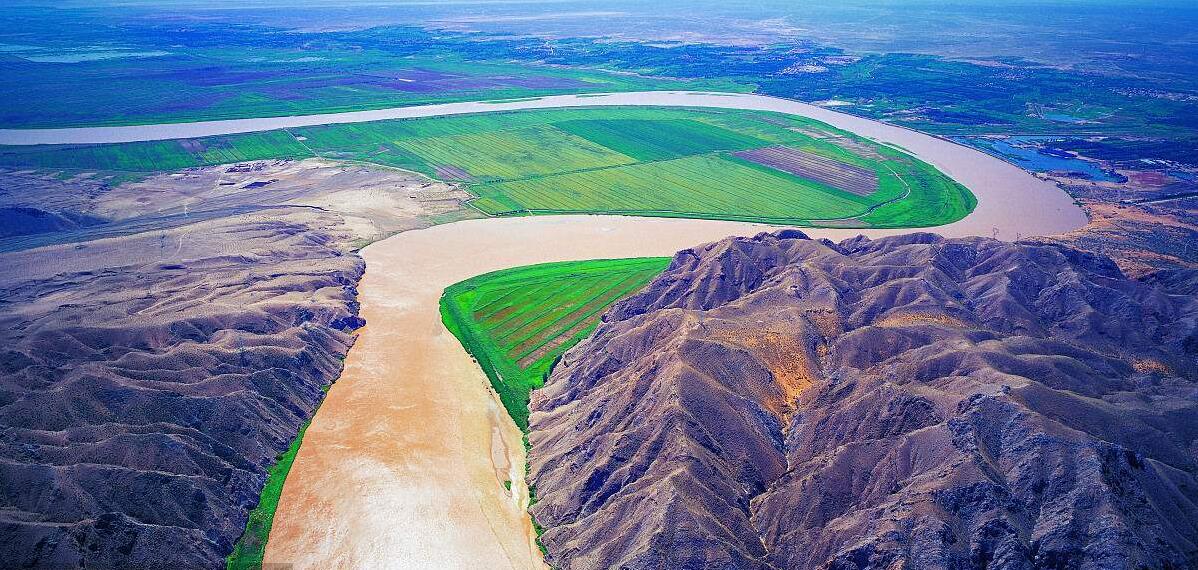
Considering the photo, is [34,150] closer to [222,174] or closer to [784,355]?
[222,174]

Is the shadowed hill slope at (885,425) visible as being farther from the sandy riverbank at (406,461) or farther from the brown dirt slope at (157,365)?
the brown dirt slope at (157,365)

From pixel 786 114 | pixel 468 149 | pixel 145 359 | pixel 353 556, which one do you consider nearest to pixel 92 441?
pixel 145 359

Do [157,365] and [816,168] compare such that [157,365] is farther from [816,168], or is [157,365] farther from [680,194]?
[816,168]

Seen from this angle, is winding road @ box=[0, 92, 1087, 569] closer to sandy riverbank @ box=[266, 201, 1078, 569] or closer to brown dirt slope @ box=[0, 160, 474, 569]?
sandy riverbank @ box=[266, 201, 1078, 569]

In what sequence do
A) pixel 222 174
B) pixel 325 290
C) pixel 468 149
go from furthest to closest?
pixel 468 149 → pixel 222 174 → pixel 325 290

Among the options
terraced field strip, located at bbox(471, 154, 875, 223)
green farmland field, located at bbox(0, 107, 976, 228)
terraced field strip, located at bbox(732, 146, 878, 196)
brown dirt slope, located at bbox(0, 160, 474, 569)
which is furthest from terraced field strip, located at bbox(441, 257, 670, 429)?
terraced field strip, located at bbox(732, 146, 878, 196)

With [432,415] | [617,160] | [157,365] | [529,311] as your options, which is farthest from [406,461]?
[617,160]
